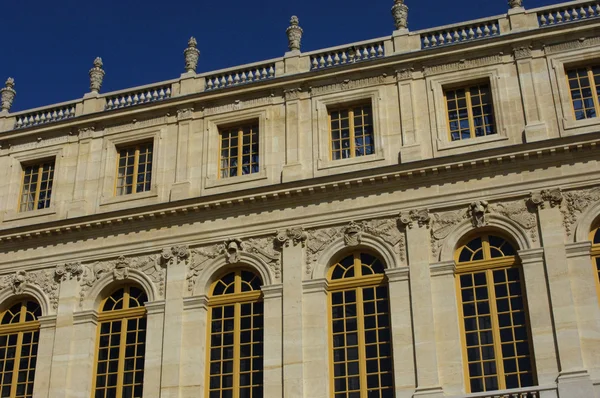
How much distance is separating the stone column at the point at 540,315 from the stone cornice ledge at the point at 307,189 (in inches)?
93.0

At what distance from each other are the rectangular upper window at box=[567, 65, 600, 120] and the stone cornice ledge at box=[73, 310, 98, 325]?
12.9 m

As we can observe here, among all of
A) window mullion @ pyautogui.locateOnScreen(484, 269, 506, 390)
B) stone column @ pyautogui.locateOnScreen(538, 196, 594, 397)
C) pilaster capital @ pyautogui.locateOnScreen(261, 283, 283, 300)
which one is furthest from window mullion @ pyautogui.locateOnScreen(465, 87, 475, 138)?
pilaster capital @ pyautogui.locateOnScreen(261, 283, 283, 300)

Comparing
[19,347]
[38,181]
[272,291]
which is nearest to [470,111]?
[272,291]

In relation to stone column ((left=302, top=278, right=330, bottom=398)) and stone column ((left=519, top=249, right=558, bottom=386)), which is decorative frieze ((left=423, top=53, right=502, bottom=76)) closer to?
stone column ((left=519, top=249, right=558, bottom=386))

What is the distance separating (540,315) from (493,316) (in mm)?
1083

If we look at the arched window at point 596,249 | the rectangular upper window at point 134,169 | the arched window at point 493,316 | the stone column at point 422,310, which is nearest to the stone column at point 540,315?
the arched window at point 493,316

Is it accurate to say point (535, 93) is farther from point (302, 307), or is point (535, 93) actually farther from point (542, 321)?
point (302, 307)

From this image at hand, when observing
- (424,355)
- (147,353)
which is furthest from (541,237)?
(147,353)

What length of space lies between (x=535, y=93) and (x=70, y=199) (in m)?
12.6

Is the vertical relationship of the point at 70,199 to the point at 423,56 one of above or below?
below

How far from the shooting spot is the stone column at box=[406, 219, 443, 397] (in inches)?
792

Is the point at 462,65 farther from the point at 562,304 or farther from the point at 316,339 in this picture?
the point at 316,339

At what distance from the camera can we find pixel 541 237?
2089 centimetres

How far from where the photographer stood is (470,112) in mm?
23219
